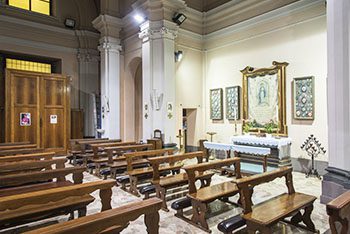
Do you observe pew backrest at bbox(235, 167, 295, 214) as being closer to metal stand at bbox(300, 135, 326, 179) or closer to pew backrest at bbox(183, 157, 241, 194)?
pew backrest at bbox(183, 157, 241, 194)

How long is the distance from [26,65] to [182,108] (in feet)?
20.4

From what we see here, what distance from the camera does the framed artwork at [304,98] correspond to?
5723 millimetres

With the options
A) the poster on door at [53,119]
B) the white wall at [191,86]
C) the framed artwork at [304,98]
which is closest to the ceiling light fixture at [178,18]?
the white wall at [191,86]

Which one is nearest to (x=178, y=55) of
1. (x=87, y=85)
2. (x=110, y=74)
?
(x=110, y=74)

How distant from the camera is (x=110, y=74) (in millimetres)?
8781

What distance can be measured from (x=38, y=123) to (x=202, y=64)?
18.9ft

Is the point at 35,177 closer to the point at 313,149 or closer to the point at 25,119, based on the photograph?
the point at 313,149

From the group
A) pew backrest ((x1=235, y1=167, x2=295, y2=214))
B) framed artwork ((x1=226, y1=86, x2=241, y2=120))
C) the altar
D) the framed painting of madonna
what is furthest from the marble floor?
framed artwork ((x1=226, y1=86, x2=241, y2=120))

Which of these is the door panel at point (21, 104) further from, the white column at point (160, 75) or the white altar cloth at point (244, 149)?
the white altar cloth at point (244, 149)

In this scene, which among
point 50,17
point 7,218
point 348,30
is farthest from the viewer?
point 50,17

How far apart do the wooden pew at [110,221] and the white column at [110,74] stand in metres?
7.24

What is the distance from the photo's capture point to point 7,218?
2205 mm

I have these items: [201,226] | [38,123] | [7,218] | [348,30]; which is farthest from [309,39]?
[38,123]

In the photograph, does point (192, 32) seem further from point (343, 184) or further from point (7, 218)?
point (7, 218)
